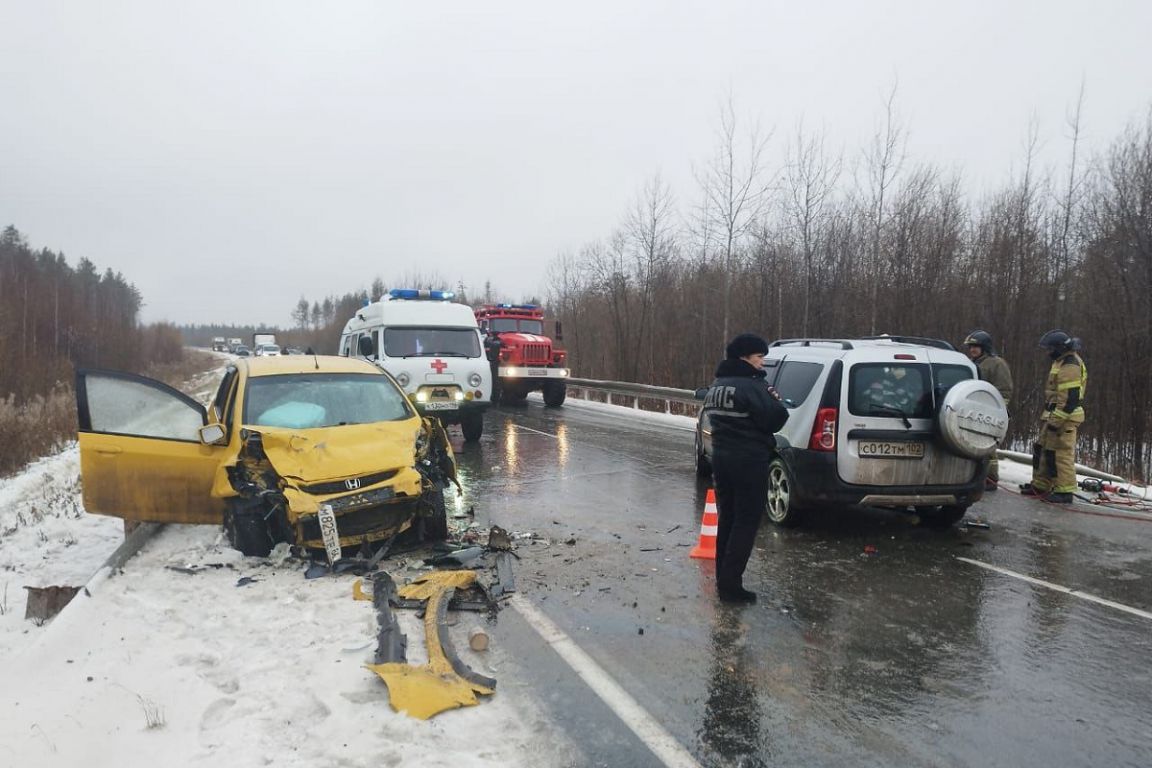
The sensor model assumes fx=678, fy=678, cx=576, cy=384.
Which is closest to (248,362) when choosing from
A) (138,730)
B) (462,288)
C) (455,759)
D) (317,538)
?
(317,538)

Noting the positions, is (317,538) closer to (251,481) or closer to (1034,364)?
(251,481)

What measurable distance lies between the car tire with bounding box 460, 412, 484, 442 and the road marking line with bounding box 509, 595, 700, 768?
26.6 ft

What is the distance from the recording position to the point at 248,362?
7117 mm

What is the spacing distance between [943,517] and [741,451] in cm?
349

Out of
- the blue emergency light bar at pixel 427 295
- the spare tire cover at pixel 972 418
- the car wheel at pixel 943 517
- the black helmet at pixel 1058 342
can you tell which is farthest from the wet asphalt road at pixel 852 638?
the blue emergency light bar at pixel 427 295

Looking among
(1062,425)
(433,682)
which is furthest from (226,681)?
(1062,425)

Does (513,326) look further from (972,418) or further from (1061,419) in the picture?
(972,418)

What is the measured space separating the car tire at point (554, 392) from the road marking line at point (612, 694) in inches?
621

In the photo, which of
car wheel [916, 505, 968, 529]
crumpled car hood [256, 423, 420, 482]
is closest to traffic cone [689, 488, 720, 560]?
car wheel [916, 505, 968, 529]

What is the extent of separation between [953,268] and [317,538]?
17.3 meters

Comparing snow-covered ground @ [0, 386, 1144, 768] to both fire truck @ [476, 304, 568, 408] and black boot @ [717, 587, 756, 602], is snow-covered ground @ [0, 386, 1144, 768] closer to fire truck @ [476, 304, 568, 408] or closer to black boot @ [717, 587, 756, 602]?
black boot @ [717, 587, 756, 602]

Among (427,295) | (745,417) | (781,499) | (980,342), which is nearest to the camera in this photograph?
(745,417)

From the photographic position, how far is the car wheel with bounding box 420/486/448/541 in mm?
5969

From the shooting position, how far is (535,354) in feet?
66.6
